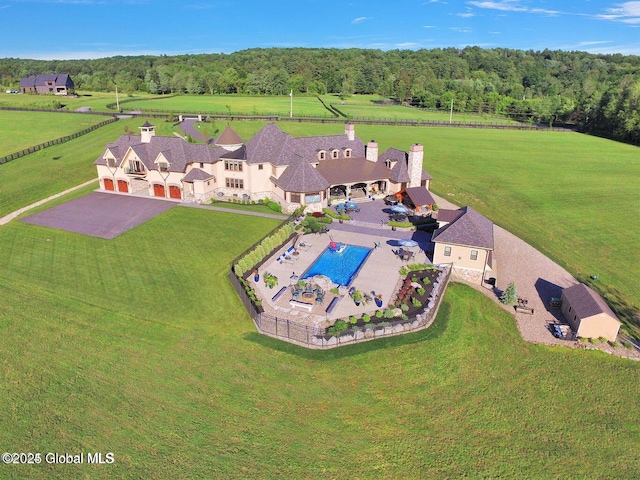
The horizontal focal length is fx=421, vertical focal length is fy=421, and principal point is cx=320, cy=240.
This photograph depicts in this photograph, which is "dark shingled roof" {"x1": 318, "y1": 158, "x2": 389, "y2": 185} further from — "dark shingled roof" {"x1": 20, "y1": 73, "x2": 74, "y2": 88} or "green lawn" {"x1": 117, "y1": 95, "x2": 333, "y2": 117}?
"dark shingled roof" {"x1": 20, "y1": 73, "x2": 74, "y2": 88}

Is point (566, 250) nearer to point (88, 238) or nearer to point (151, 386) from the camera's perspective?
point (151, 386)

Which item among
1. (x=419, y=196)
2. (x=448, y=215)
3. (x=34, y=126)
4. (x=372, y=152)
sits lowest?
(x=419, y=196)

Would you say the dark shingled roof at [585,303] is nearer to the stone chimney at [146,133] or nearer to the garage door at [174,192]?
the garage door at [174,192]

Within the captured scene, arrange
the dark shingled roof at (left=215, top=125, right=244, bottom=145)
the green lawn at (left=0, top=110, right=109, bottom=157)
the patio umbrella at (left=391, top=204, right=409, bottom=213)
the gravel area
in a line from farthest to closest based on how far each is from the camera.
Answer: the green lawn at (left=0, top=110, right=109, bottom=157) → the dark shingled roof at (left=215, top=125, right=244, bottom=145) → the patio umbrella at (left=391, top=204, right=409, bottom=213) → the gravel area

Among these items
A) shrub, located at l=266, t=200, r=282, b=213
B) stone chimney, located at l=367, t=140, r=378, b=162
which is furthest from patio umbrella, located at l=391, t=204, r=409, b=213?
shrub, located at l=266, t=200, r=282, b=213

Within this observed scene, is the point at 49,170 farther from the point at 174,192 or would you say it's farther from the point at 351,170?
the point at 351,170

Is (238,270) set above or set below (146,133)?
below

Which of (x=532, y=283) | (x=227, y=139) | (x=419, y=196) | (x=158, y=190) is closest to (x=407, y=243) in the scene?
(x=532, y=283)
